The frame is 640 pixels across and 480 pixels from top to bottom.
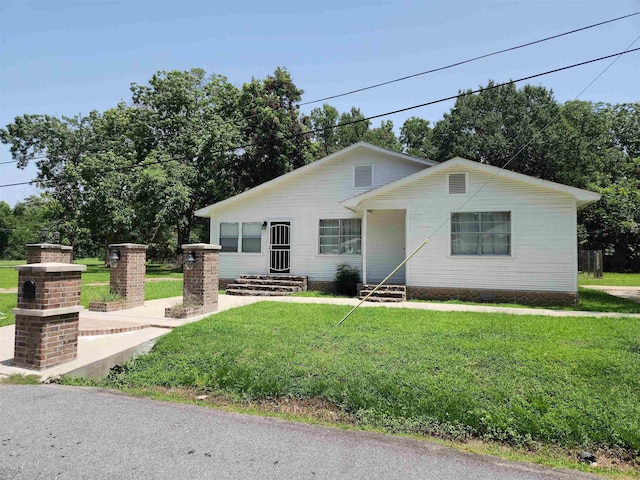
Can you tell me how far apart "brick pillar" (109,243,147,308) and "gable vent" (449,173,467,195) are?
8894 mm

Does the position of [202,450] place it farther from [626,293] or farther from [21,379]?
[626,293]

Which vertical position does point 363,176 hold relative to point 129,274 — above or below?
above

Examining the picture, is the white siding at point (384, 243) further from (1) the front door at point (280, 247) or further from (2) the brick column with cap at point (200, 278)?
(2) the brick column with cap at point (200, 278)

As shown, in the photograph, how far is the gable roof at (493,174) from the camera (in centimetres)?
1120

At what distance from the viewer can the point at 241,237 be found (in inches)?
650

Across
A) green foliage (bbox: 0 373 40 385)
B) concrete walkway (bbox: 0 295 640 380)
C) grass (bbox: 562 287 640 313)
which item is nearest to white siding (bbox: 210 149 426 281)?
concrete walkway (bbox: 0 295 640 380)

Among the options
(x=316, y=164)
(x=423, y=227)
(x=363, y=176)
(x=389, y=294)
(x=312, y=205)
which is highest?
(x=316, y=164)

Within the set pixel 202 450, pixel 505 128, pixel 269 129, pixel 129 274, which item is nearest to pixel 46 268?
pixel 202 450

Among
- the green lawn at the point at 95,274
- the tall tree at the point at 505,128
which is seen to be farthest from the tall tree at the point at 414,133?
the green lawn at the point at 95,274

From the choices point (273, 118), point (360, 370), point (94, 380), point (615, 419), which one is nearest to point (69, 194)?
point (273, 118)

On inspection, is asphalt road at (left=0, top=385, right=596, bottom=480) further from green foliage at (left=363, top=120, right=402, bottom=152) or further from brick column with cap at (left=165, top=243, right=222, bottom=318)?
green foliage at (left=363, top=120, right=402, bottom=152)

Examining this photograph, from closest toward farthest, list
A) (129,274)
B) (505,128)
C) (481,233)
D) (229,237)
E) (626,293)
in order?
(129,274)
(481,233)
(626,293)
(229,237)
(505,128)

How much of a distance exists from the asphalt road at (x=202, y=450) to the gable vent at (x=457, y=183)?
979cm

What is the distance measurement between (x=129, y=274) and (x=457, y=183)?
374 inches
